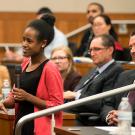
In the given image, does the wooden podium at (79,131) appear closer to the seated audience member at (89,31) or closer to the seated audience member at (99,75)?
the seated audience member at (99,75)

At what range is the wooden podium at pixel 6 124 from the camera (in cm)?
510

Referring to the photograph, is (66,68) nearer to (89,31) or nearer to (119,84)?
(119,84)

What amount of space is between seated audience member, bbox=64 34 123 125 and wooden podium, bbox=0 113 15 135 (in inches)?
36.1

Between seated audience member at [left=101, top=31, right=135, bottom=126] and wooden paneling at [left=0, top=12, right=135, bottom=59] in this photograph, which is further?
wooden paneling at [left=0, top=12, right=135, bottom=59]

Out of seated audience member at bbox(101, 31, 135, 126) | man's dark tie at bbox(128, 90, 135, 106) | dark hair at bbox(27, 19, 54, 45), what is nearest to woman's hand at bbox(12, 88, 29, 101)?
dark hair at bbox(27, 19, 54, 45)

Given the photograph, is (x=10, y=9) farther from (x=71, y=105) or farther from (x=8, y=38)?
(x=71, y=105)

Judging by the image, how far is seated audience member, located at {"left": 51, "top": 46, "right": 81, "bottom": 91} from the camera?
22.9 ft

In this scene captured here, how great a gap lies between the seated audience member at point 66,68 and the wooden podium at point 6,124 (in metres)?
1.88

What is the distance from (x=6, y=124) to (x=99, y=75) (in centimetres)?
136

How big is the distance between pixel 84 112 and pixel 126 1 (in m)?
5.87

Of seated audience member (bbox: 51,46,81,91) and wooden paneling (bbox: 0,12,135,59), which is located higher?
wooden paneling (bbox: 0,12,135,59)

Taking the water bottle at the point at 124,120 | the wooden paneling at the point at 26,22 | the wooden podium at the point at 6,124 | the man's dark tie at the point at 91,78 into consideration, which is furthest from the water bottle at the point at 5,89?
the wooden paneling at the point at 26,22

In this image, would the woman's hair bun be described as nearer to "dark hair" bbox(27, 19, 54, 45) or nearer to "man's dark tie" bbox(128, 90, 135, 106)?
"man's dark tie" bbox(128, 90, 135, 106)

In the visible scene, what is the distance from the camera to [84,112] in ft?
19.7
